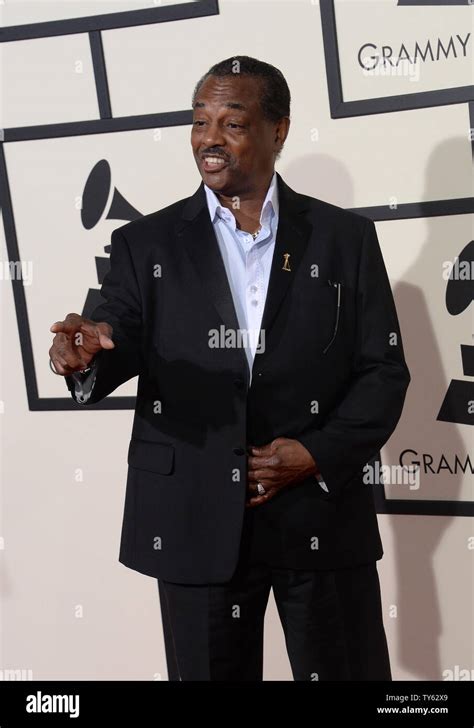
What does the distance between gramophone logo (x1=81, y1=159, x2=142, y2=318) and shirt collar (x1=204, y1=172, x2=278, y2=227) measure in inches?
31.7

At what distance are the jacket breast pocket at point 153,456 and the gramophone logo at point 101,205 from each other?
926mm

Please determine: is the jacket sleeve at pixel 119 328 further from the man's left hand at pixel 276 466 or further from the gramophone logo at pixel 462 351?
the gramophone logo at pixel 462 351

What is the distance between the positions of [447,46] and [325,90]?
309 mm

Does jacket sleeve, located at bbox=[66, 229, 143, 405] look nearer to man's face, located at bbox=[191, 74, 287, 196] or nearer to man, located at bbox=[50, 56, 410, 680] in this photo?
man, located at bbox=[50, 56, 410, 680]

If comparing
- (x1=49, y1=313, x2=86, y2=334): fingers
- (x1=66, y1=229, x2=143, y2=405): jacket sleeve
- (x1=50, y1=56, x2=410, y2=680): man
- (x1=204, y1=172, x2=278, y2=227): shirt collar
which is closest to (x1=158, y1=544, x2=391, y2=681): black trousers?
(x1=50, y1=56, x2=410, y2=680): man

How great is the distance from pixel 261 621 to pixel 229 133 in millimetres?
900

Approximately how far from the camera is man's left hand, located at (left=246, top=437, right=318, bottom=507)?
5.77 feet

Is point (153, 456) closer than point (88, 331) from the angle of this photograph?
No

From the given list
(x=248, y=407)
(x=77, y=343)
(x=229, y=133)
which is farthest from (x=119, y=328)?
(x=229, y=133)

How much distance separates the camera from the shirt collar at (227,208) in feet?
6.17

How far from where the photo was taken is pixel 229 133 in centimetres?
184

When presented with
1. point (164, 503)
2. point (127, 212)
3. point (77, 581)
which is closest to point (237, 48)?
point (127, 212)

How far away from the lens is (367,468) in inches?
98.5

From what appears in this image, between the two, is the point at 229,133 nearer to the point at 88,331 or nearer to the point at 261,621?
the point at 88,331
